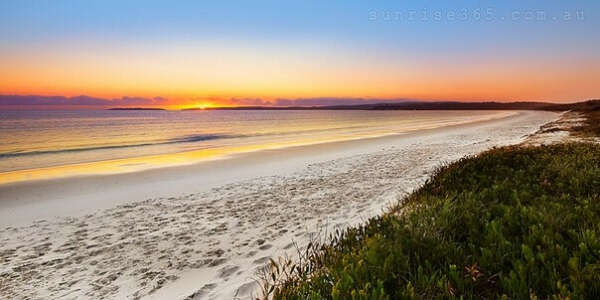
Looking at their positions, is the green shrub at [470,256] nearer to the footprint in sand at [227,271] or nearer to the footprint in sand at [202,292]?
the footprint in sand at [202,292]

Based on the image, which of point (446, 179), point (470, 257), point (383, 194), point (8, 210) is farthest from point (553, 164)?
point (8, 210)

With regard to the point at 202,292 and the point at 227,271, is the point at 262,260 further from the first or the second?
the point at 202,292

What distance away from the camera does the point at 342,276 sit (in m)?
3.00

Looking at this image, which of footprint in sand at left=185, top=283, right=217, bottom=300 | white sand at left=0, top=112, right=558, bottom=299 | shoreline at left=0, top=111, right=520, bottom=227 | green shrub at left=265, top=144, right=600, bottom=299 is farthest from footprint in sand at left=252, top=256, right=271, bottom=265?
shoreline at left=0, top=111, right=520, bottom=227

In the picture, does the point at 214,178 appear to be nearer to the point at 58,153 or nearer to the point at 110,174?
the point at 110,174

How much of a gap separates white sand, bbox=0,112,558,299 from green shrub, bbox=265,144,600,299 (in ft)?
5.00

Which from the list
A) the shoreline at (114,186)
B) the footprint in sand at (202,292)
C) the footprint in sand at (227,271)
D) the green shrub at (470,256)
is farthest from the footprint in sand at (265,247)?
the shoreline at (114,186)

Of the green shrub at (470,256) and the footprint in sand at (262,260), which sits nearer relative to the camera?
the green shrub at (470,256)

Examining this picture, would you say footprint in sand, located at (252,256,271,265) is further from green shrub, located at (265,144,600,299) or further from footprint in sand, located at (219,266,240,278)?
green shrub, located at (265,144,600,299)

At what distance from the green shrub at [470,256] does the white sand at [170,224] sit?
1.53 m

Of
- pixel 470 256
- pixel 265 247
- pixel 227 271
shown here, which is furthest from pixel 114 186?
pixel 470 256

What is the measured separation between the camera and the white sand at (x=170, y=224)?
489 cm

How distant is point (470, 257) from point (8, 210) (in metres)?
11.5

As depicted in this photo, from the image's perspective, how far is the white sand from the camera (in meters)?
4.89
